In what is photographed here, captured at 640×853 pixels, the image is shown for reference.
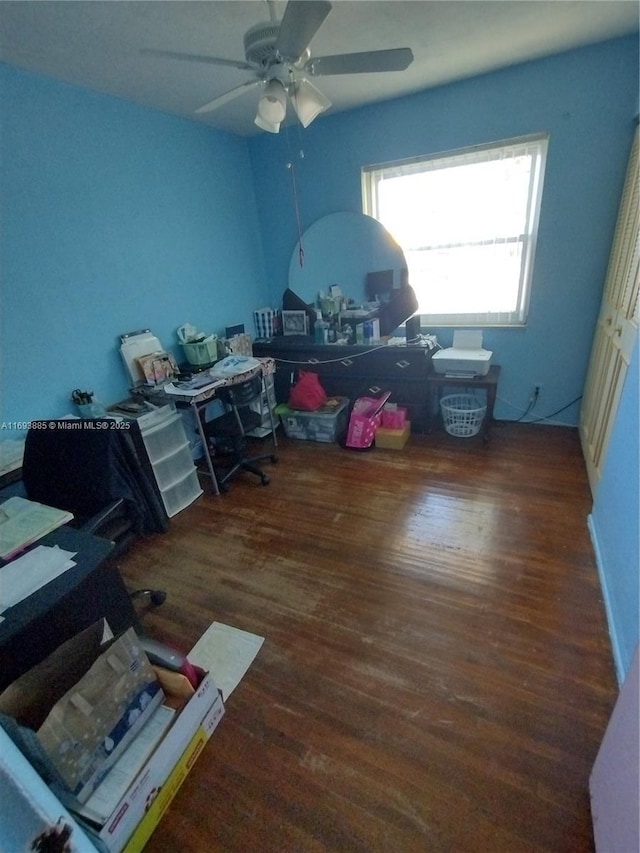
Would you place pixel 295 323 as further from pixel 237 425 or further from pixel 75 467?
pixel 75 467

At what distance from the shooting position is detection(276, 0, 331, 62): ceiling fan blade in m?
1.08

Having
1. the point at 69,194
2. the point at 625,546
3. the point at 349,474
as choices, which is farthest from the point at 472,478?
the point at 69,194

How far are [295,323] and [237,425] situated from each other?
138 centimetres

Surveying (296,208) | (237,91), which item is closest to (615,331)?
(237,91)

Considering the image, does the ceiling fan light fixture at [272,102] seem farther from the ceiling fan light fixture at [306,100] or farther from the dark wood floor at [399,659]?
the dark wood floor at [399,659]

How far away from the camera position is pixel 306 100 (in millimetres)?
1609

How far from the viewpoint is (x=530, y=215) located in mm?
2662

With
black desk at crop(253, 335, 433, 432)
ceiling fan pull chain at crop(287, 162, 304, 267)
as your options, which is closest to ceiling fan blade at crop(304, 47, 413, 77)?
black desk at crop(253, 335, 433, 432)

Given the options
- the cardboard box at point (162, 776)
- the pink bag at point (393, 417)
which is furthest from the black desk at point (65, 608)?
the pink bag at point (393, 417)

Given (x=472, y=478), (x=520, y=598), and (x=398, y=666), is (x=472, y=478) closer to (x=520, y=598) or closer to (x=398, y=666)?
(x=520, y=598)

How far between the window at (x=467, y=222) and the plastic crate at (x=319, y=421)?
1121 millimetres

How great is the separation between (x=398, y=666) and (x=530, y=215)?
3.01 meters

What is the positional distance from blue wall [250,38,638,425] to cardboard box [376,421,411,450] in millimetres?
938

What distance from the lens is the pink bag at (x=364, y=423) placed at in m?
2.98
